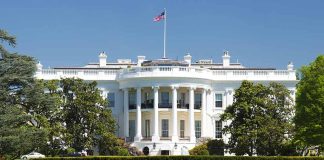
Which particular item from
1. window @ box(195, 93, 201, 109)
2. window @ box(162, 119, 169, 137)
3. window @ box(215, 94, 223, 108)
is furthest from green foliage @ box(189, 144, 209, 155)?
window @ box(215, 94, 223, 108)

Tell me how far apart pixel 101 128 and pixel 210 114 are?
57.7ft

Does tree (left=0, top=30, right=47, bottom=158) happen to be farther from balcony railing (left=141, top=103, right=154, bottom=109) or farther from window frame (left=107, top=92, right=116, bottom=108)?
window frame (left=107, top=92, right=116, bottom=108)

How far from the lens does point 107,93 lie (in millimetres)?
82000

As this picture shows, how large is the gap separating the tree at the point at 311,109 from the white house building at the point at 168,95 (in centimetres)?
1706

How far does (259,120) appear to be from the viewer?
64.0 meters

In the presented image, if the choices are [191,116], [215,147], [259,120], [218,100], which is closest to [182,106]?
[191,116]

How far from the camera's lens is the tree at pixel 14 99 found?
135 ft

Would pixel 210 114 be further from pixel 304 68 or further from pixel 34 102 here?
pixel 34 102

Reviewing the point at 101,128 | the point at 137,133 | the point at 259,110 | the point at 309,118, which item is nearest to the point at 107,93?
the point at 137,133

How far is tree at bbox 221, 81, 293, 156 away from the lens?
6359 centimetres

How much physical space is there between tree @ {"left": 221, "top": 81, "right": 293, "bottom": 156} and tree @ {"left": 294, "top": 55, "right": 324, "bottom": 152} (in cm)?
233

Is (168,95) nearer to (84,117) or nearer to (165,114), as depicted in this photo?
(165,114)

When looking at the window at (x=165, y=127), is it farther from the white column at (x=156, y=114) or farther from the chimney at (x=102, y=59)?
the chimney at (x=102, y=59)

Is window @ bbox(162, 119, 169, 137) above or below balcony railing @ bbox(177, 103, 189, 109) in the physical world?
below
